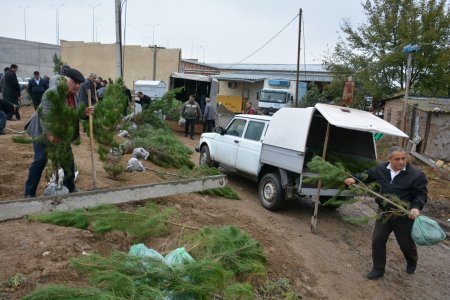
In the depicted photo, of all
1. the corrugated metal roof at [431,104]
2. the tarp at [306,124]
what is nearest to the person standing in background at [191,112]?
the corrugated metal roof at [431,104]

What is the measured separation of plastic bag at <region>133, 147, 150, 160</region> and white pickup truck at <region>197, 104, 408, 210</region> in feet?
6.17

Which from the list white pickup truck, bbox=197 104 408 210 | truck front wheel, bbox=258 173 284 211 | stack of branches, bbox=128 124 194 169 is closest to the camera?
white pickup truck, bbox=197 104 408 210

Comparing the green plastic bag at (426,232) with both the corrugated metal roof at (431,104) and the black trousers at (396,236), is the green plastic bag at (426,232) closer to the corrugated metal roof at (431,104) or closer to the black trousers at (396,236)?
the black trousers at (396,236)

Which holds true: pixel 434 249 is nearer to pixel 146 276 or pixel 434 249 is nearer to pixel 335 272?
pixel 335 272

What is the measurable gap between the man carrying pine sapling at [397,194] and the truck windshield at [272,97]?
30.0 meters

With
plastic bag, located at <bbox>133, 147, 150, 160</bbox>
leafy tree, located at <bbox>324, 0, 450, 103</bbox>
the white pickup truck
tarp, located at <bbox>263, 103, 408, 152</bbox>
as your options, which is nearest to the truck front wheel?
the white pickup truck

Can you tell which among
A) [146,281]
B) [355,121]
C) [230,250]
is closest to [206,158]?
[355,121]

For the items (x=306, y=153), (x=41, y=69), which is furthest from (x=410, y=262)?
(x=41, y=69)

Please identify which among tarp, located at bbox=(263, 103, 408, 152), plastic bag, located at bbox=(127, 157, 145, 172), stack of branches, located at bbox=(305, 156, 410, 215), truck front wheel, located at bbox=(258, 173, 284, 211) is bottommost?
truck front wheel, located at bbox=(258, 173, 284, 211)

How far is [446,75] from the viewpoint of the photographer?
908 inches

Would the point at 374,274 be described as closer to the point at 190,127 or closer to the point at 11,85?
the point at 11,85

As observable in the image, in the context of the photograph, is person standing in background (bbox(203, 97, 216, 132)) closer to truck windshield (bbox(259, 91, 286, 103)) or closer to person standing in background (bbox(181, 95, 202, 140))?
person standing in background (bbox(181, 95, 202, 140))

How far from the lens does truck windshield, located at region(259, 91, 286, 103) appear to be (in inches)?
1379

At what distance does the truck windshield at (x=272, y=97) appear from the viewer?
35.0 metres
